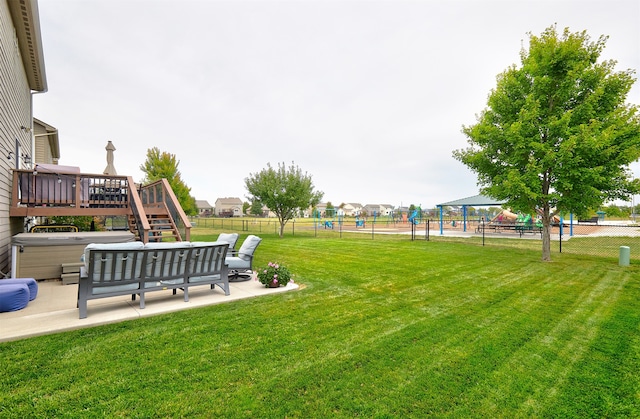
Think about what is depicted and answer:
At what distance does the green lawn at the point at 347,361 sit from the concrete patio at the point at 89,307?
275 mm

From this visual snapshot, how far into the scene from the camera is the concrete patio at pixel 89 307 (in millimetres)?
3842

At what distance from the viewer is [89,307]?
4.70 m

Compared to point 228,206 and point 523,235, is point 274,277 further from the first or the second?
point 228,206

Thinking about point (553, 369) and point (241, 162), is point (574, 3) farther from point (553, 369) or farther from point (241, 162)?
point (241, 162)

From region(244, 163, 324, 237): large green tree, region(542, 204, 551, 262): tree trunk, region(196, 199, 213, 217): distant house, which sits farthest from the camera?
region(196, 199, 213, 217): distant house

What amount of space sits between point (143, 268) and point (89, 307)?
1.18 m

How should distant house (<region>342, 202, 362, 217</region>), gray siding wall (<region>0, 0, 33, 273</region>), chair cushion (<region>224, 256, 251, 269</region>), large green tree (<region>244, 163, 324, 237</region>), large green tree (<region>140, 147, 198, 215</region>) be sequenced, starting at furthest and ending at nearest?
distant house (<region>342, 202, 362, 217</region>) < large green tree (<region>140, 147, 198, 215</region>) < large green tree (<region>244, 163, 324, 237</region>) < chair cushion (<region>224, 256, 251, 269</region>) < gray siding wall (<region>0, 0, 33, 273</region>)

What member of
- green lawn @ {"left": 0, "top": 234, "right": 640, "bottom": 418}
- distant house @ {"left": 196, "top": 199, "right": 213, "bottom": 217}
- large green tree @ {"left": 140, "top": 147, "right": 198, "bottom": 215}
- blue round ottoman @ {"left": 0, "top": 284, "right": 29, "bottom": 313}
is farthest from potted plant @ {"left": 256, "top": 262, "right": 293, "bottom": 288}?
distant house @ {"left": 196, "top": 199, "right": 213, "bottom": 217}

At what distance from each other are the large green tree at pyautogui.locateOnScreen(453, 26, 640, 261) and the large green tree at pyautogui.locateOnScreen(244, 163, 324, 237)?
1227 centimetres

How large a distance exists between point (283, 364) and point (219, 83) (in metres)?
16.3

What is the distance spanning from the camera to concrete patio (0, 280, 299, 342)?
151 inches

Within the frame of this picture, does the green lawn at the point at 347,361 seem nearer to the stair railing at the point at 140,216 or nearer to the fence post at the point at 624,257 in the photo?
the stair railing at the point at 140,216

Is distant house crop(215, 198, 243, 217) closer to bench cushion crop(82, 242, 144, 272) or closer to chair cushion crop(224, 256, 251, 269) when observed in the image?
chair cushion crop(224, 256, 251, 269)

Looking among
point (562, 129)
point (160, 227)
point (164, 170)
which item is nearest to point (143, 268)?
point (160, 227)
